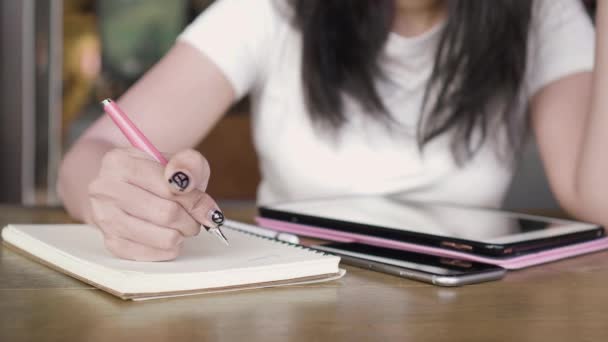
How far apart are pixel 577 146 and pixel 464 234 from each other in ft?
1.52

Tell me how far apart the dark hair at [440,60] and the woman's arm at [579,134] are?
0.08 m

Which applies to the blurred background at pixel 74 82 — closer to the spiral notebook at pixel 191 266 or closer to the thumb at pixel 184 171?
the spiral notebook at pixel 191 266

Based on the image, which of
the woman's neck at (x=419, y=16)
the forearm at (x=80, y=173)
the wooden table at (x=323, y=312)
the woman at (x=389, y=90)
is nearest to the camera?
the wooden table at (x=323, y=312)

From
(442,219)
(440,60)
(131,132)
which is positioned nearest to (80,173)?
(131,132)

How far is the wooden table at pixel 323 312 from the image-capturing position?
1.64 ft

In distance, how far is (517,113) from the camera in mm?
1296

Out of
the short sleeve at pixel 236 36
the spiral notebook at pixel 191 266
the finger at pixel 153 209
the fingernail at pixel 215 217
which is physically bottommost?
the spiral notebook at pixel 191 266

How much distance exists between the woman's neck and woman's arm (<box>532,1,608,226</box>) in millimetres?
212

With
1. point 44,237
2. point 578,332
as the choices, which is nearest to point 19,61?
point 44,237

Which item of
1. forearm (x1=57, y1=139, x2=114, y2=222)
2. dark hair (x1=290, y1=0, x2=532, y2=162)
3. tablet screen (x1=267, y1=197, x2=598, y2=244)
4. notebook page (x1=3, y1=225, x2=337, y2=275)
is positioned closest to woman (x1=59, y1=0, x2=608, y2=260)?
dark hair (x1=290, y1=0, x2=532, y2=162)

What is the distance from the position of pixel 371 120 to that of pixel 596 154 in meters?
0.35

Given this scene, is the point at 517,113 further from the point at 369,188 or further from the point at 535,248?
the point at 535,248

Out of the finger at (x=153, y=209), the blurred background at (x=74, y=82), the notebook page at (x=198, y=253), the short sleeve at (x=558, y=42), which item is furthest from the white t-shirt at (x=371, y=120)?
the blurred background at (x=74, y=82)

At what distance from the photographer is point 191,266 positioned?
60 centimetres
